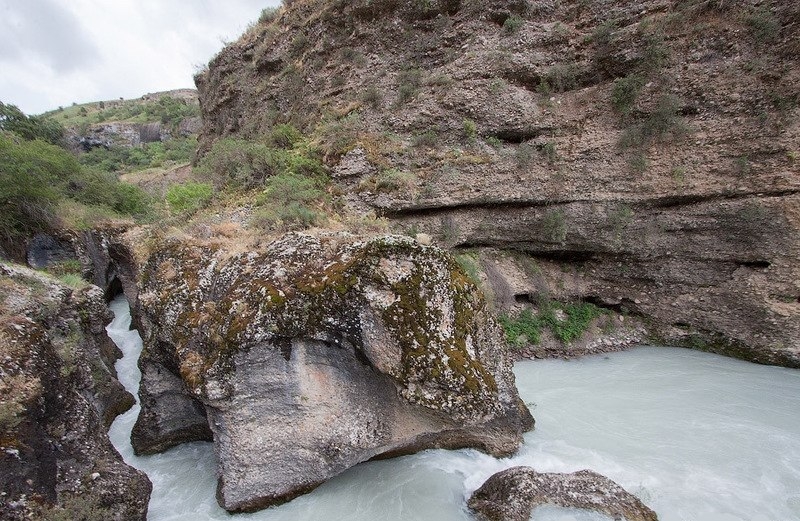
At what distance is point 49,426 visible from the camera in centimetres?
486

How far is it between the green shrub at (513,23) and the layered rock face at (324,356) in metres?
10.4

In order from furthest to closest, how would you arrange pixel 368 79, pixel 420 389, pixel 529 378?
1. pixel 368 79
2. pixel 529 378
3. pixel 420 389

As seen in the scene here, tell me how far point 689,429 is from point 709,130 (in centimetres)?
811

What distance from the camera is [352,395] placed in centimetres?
575

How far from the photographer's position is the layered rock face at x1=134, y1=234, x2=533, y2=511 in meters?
5.25

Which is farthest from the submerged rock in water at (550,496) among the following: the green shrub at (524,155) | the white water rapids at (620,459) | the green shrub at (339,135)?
the green shrub at (339,135)

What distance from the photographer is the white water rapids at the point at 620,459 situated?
5.55 metres

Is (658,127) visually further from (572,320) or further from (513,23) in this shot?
(572,320)

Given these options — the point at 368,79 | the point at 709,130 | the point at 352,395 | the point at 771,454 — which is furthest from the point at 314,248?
the point at 709,130

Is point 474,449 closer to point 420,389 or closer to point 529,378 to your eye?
point 420,389

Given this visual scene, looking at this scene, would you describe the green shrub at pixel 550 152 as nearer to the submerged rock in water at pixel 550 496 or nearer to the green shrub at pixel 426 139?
the green shrub at pixel 426 139

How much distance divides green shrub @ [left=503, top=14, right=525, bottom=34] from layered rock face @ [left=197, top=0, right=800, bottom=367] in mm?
Answer: 87

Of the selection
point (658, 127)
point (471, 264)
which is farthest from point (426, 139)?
point (658, 127)

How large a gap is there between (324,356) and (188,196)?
839 centimetres
